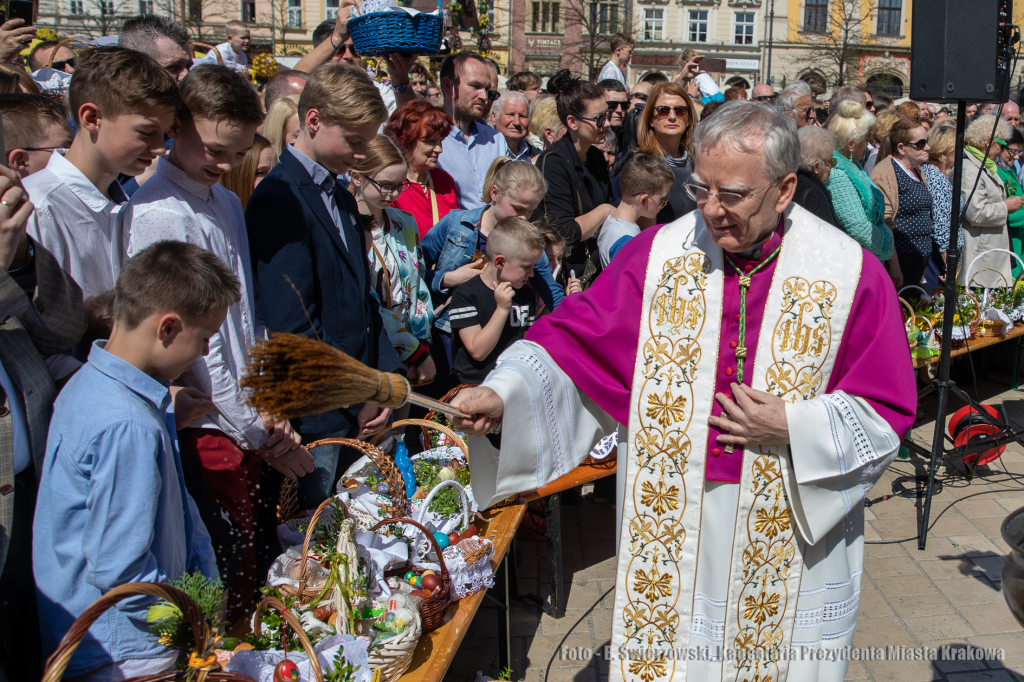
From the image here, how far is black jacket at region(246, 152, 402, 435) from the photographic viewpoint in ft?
10.0

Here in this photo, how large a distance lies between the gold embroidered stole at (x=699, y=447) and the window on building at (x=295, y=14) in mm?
45970

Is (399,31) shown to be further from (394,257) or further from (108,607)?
(108,607)

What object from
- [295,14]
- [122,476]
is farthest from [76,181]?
[295,14]

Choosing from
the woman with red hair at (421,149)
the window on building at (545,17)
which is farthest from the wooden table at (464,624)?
the window on building at (545,17)

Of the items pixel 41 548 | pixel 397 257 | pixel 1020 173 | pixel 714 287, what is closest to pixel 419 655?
pixel 41 548

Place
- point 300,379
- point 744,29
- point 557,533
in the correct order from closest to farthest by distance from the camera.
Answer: point 300,379
point 557,533
point 744,29

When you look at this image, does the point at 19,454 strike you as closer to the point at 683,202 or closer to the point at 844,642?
the point at 844,642

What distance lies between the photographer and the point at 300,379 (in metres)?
1.94

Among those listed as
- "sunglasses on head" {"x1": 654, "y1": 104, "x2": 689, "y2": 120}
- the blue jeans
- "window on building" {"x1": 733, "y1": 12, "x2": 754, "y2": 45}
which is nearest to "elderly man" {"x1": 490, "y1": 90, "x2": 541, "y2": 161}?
"sunglasses on head" {"x1": 654, "y1": 104, "x2": 689, "y2": 120}

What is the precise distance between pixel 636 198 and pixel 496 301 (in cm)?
144

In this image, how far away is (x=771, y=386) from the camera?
8.26 ft

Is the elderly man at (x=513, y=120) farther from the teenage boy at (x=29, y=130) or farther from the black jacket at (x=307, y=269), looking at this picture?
the teenage boy at (x=29, y=130)

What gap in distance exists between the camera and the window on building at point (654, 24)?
46.1m

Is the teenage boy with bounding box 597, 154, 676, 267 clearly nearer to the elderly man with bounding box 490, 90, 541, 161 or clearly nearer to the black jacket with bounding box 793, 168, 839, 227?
the black jacket with bounding box 793, 168, 839, 227
